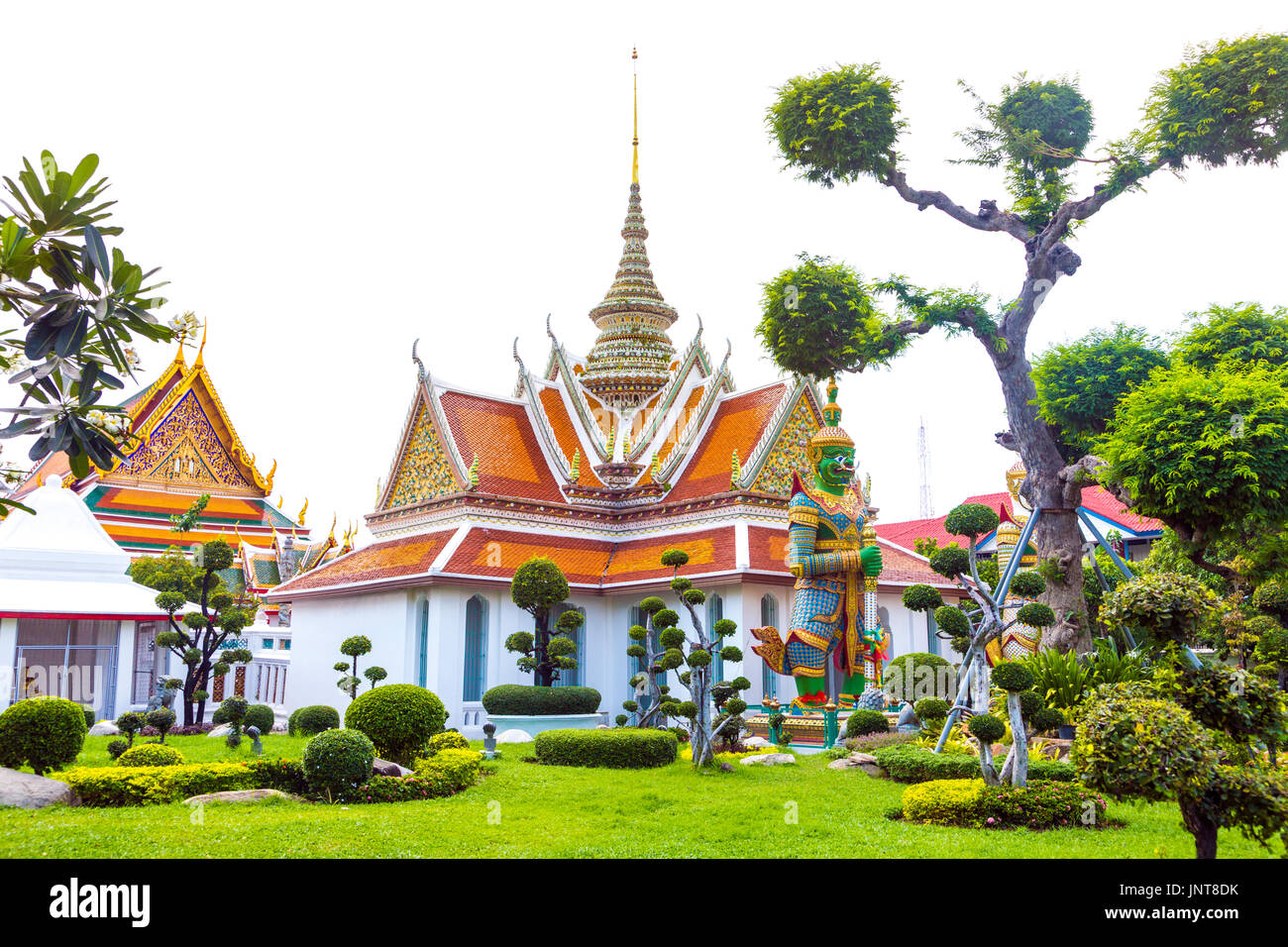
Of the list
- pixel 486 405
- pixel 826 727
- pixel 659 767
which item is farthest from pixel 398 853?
pixel 486 405

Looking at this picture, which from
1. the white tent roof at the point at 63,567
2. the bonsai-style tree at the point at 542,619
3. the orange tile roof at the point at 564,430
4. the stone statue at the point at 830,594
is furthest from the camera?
the orange tile roof at the point at 564,430

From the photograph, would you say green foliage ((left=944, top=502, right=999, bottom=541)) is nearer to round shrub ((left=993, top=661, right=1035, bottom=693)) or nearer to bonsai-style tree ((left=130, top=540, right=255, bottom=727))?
round shrub ((left=993, top=661, right=1035, bottom=693))

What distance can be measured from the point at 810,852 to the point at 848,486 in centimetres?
950

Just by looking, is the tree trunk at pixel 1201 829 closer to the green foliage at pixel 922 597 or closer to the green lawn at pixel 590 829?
the green lawn at pixel 590 829

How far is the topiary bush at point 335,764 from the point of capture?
396 inches

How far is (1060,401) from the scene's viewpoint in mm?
14953

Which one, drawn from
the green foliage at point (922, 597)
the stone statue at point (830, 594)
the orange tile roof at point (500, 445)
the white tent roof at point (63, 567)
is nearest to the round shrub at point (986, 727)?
the green foliage at point (922, 597)

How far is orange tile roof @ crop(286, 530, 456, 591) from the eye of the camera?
19094mm

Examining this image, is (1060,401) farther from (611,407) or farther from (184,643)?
(184,643)

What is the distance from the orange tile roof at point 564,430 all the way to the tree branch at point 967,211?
28.8 feet

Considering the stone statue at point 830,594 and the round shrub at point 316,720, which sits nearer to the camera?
the stone statue at point 830,594

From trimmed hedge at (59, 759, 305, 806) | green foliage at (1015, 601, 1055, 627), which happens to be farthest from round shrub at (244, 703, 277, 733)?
green foliage at (1015, 601, 1055, 627)

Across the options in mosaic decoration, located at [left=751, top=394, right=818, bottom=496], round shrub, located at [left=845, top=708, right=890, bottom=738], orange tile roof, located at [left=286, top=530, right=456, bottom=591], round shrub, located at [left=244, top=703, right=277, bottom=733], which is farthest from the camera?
mosaic decoration, located at [left=751, top=394, right=818, bottom=496]

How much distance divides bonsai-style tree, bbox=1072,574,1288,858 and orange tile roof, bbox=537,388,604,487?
15288 mm
